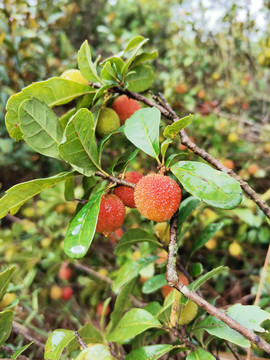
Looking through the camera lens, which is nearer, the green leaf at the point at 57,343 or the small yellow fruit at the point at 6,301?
the green leaf at the point at 57,343

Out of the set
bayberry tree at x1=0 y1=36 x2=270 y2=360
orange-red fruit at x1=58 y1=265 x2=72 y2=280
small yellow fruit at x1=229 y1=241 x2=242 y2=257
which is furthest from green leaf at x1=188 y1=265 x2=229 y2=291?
orange-red fruit at x1=58 y1=265 x2=72 y2=280

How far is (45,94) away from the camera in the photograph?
658mm

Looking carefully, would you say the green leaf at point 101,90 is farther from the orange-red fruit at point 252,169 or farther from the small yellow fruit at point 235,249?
the orange-red fruit at point 252,169

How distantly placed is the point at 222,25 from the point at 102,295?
91.5 inches

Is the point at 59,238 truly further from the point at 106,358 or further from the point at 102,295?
the point at 106,358

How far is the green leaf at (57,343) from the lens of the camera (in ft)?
2.10

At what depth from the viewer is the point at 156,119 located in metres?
0.62

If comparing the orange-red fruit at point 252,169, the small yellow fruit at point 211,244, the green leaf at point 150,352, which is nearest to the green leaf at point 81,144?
the green leaf at point 150,352

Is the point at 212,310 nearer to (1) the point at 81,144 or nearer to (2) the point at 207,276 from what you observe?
(2) the point at 207,276

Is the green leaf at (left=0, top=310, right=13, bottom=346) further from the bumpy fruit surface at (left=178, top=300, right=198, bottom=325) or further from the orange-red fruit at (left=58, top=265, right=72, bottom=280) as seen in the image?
the orange-red fruit at (left=58, top=265, right=72, bottom=280)

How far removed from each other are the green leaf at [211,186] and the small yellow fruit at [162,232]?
33 cm

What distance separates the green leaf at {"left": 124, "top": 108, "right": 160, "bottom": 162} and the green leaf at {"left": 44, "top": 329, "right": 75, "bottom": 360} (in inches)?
17.3

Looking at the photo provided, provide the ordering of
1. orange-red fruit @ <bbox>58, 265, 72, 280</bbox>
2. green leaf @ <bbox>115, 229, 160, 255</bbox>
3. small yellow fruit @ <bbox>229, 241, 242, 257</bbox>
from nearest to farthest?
green leaf @ <bbox>115, 229, 160, 255</bbox> < small yellow fruit @ <bbox>229, 241, 242, 257</bbox> < orange-red fruit @ <bbox>58, 265, 72, 280</bbox>

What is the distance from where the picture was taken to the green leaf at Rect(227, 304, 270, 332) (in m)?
0.61
